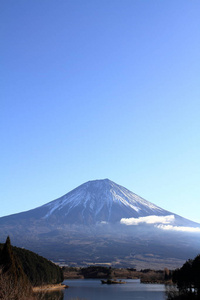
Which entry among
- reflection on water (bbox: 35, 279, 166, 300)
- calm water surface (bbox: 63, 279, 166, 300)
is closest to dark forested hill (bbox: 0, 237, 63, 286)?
reflection on water (bbox: 35, 279, 166, 300)

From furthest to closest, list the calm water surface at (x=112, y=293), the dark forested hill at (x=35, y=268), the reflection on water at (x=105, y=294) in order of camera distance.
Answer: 1. the dark forested hill at (x=35, y=268)
2. the calm water surface at (x=112, y=293)
3. the reflection on water at (x=105, y=294)

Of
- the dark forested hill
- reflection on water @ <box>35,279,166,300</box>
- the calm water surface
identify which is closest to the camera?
reflection on water @ <box>35,279,166,300</box>

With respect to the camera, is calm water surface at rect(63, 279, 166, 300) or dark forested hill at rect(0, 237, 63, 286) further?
dark forested hill at rect(0, 237, 63, 286)

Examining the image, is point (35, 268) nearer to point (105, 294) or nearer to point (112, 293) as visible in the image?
point (105, 294)

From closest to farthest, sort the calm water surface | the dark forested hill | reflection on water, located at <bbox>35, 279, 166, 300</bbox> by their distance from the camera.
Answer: reflection on water, located at <bbox>35, 279, 166, 300</bbox>, the calm water surface, the dark forested hill

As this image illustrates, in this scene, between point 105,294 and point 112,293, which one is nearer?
point 105,294

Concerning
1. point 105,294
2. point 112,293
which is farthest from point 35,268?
point 112,293

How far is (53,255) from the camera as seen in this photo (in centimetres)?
19638

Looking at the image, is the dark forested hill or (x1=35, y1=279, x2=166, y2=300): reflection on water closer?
(x1=35, y1=279, x2=166, y2=300): reflection on water

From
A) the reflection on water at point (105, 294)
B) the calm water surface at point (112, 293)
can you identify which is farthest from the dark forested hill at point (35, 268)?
the calm water surface at point (112, 293)

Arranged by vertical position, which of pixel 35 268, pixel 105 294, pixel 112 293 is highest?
pixel 35 268

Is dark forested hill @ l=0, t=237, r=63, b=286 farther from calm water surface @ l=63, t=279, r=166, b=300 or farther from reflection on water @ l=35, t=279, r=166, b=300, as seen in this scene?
calm water surface @ l=63, t=279, r=166, b=300

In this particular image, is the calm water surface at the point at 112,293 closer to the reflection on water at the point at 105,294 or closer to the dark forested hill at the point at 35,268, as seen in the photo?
the reflection on water at the point at 105,294

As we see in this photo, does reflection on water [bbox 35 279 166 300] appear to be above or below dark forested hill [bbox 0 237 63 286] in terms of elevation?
below
